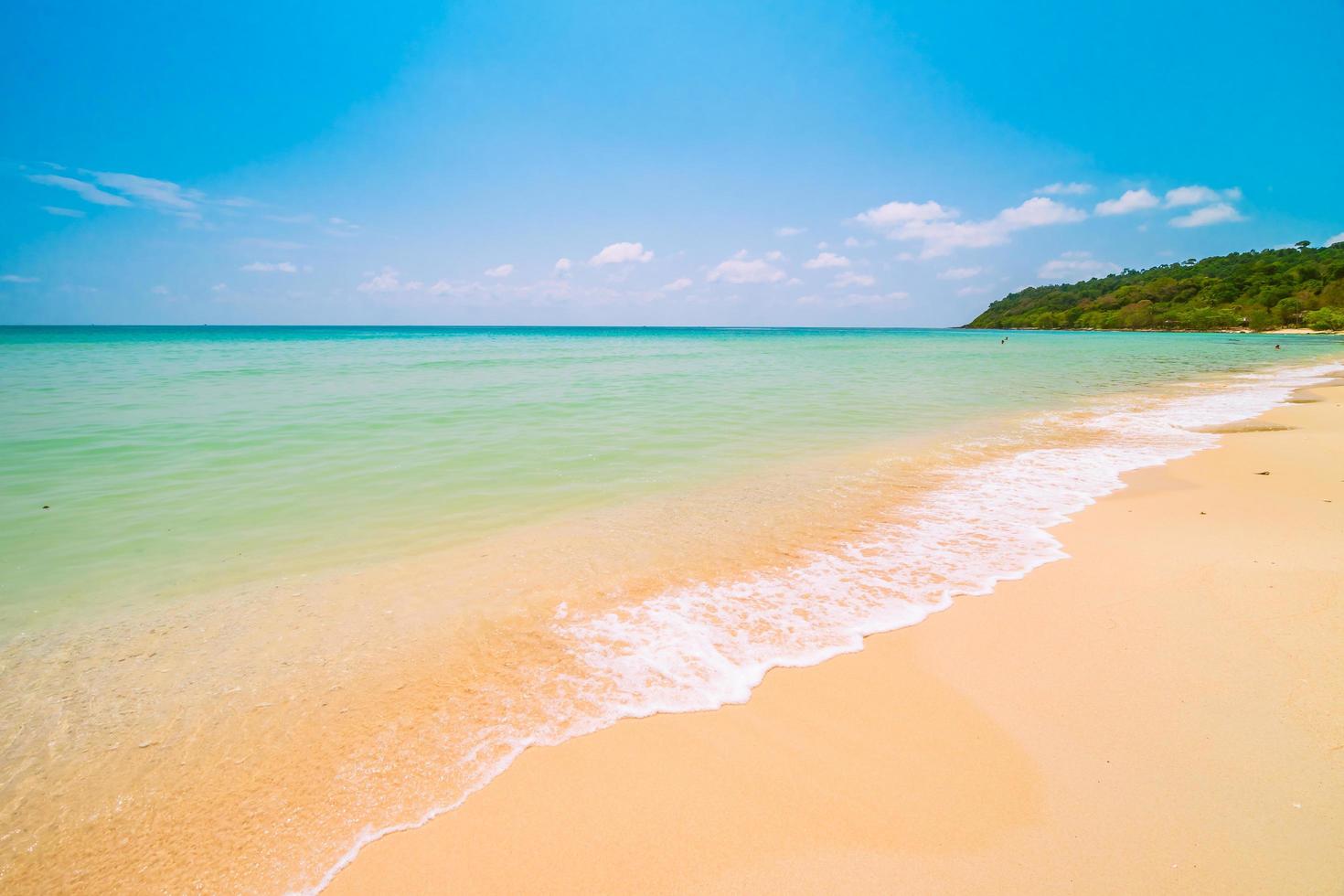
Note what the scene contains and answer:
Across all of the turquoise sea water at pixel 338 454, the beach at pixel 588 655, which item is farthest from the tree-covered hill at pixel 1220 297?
the beach at pixel 588 655

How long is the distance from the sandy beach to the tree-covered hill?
318 ft

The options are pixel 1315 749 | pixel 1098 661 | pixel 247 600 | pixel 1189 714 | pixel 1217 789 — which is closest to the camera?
pixel 1217 789

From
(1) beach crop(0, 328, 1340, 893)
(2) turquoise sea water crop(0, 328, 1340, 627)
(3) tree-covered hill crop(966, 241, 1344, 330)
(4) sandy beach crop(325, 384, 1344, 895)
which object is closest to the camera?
(4) sandy beach crop(325, 384, 1344, 895)

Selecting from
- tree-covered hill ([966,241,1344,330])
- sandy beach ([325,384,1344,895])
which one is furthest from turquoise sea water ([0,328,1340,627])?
tree-covered hill ([966,241,1344,330])

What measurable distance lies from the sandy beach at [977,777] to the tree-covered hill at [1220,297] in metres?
96.9

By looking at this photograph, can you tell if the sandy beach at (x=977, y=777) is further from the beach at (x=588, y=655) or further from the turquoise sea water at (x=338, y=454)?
the turquoise sea water at (x=338, y=454)

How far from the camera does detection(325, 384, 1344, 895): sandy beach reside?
2.03 m

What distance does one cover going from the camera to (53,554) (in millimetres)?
5035

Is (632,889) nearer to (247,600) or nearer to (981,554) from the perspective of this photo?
(247,600)

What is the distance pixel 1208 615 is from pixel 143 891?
5806mm

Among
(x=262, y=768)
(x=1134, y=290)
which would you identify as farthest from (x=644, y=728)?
(x=1134, y=290)

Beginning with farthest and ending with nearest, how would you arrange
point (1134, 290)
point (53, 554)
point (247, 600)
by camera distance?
point (1134, 290)
point (53, 554)
point (247, 600)

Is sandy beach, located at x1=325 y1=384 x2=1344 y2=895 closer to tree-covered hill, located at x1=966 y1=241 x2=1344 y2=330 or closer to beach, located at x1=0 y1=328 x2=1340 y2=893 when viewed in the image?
beach, located at x1=0 y1=328 x2=1340 y2=893

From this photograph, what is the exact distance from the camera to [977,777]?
2.45 metres
